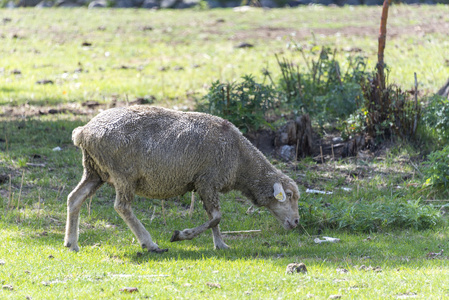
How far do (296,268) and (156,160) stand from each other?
6.91 ft

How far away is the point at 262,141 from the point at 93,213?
4.21 meters

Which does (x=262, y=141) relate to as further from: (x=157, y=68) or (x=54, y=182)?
(x=157, y=68)

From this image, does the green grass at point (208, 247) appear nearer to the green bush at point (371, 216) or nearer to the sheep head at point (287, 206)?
the green bush at point (371, 216)

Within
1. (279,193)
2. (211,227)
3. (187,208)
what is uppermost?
(279,193)

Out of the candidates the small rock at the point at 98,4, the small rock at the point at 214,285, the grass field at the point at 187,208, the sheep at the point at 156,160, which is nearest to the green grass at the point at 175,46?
the grass field at the point at 187,208

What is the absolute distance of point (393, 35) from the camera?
20750mm

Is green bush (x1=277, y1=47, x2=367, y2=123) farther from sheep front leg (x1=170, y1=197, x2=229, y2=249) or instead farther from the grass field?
sheep front leg (x1=170, y1=197, x2=229, y2=249)

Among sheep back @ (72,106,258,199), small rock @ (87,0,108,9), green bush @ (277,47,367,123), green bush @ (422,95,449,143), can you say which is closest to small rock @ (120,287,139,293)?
sheep back @ (72,106,258,199)

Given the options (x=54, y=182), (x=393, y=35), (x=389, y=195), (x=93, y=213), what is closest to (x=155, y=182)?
(x=93, y=213)

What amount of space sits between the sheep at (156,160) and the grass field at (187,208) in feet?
1.59

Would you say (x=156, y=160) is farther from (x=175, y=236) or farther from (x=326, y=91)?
(x=326, y=91)

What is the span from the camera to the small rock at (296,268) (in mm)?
6330

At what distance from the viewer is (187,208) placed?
31.1 ft

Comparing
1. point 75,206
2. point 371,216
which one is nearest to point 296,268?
point 371,216
